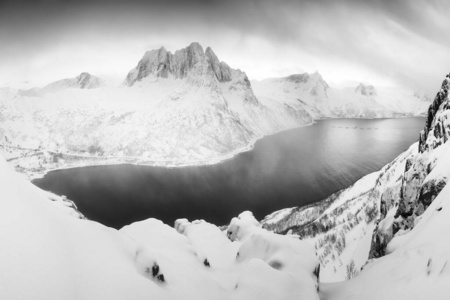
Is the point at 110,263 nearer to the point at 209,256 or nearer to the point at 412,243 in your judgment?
the point at 209,256

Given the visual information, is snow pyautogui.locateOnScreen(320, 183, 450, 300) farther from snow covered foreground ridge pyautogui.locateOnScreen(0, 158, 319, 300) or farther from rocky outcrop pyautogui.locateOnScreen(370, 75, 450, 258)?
snow covered foreground ridge pyautogui.locateOnScreen(0, 158, 319, 300)

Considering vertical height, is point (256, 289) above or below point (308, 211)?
above

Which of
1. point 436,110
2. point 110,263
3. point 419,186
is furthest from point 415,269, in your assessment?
point 436,110

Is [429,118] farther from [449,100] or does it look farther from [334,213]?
[334,213]

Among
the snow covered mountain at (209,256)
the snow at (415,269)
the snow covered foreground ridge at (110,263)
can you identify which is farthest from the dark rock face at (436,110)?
the snow covered foreground ridge at (110,263)

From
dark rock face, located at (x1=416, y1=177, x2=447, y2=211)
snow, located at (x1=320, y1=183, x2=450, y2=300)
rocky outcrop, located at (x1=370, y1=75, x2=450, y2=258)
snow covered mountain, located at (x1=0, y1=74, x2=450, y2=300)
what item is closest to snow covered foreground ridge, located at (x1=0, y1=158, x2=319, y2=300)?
snow covered mountain, located at (x1=0, y1=74, x2=450, y2=300)

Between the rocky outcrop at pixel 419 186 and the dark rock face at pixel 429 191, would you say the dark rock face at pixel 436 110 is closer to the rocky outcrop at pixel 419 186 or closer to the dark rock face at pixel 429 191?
the rocky outcrop at pixel 419 186

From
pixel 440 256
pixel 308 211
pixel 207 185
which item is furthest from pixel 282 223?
pixel 440 256

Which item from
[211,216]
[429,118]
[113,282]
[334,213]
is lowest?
[211,216]
